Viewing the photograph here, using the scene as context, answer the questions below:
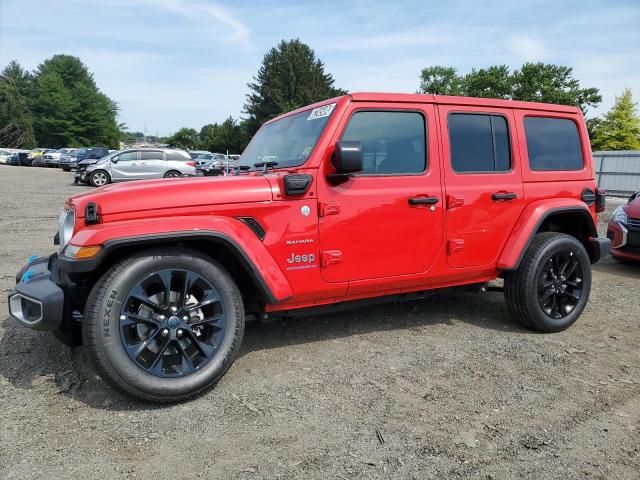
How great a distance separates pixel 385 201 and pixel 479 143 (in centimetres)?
107

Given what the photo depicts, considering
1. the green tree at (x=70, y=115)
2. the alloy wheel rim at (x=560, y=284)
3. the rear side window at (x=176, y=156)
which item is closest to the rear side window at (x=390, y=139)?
the alloy wheel rim at (x=560, y=284)

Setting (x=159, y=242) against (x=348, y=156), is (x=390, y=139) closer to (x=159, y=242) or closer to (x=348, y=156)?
(x=348, y=156)

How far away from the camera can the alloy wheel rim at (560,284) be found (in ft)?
13.0

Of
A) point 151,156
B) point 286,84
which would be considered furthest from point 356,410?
point 286,84

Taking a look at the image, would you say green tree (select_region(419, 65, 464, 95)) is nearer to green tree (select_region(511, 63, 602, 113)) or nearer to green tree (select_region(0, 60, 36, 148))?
green tree (select_region(511, 63, 602, 113))

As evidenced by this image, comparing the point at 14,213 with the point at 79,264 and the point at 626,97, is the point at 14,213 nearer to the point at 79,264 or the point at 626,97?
the point at 79,264

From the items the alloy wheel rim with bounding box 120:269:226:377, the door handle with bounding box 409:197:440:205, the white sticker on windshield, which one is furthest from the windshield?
the alloy wheel rim with bounding box 120:269:226:377

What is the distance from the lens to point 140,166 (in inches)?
698

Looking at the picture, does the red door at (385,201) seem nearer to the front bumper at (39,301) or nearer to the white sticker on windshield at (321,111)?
the white sticker on windshield at (321,111)

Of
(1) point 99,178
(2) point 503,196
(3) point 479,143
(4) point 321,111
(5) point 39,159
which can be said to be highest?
(5) point 39,159

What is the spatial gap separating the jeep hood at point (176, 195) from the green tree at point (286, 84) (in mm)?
61395

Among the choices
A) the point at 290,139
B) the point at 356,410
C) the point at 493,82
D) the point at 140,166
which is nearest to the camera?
the point at 356,410

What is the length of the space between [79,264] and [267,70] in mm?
69231

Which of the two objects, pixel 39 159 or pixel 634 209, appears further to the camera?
pixel 39 159
